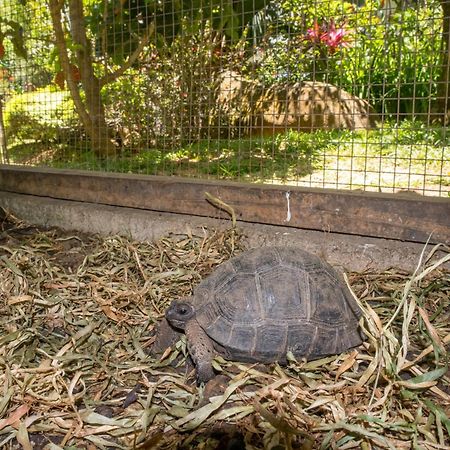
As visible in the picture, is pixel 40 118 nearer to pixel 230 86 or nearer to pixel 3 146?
pixel 3 146

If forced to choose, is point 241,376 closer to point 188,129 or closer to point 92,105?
point 188,129

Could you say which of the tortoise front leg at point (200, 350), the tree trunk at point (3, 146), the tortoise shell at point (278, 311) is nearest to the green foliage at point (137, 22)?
the tree trunk at point (3, 146)

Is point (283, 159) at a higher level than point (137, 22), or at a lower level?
lower

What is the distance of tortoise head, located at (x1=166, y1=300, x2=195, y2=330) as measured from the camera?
7.50ft

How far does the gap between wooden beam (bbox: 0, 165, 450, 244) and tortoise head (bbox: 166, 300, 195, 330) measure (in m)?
1.18

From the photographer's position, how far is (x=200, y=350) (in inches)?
86.6

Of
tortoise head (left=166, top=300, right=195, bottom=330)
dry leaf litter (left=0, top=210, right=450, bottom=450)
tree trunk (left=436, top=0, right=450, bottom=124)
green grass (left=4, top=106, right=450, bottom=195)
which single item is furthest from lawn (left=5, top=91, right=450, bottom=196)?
tortoise head (left=166, top=300, right=195, bottom=330)

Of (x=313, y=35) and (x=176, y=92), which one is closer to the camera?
(x=313, y=35)

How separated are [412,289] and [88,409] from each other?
66.5 inches

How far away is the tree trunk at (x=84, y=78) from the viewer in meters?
Answer: 4.73

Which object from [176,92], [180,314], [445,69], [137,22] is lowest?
[180,314]

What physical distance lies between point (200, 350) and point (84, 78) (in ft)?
12.1

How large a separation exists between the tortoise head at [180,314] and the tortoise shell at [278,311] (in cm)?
4

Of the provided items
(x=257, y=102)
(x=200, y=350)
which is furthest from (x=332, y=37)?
(x=200, y=350)
